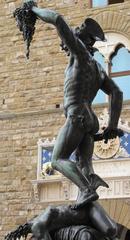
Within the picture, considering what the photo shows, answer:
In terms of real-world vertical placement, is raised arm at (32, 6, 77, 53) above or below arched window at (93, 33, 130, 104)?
above

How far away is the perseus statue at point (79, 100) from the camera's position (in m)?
4.41

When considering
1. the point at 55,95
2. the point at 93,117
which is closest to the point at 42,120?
the point at 55,95

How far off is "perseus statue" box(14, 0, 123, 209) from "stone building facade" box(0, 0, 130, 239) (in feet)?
25.1

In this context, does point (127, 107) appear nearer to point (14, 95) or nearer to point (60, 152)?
point (14, 95)

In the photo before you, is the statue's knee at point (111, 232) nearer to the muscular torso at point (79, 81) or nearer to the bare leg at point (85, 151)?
the bare leg at point (85, 151)

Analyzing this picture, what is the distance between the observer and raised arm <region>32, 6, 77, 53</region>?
4461 millimetres

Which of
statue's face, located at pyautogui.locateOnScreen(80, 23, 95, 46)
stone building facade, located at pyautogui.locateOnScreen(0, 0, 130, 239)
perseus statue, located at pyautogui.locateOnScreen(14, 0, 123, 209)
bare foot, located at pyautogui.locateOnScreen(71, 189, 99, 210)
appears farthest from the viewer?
stone building facade, located at pyautogui.locateOnScreen(0, 0, 130, 239)

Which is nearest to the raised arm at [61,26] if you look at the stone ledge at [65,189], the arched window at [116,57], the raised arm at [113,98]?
the raised arm at [113,98]

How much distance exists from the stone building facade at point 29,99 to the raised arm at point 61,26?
7.92 metres

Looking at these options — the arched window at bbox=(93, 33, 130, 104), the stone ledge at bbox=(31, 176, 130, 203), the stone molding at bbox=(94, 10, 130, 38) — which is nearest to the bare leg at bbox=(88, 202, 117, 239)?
the stone ledge at bbox=(31, 176, 130, 203)

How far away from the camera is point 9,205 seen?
42.2ft

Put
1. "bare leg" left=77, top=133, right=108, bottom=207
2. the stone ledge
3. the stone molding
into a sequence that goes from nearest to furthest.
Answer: "bare leg" left=77, top=133, right=108, bottom=207 → the stone ledge → the stone molding

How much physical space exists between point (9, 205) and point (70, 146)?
8583mm

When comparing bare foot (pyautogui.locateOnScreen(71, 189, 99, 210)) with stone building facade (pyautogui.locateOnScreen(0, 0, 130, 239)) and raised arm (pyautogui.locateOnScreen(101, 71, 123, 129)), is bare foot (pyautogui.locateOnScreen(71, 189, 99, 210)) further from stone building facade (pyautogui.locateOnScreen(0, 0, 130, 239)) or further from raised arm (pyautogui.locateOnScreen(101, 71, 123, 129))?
stone building facade (pyautogui.locateOnScreen(0, 0, 130, 239))
